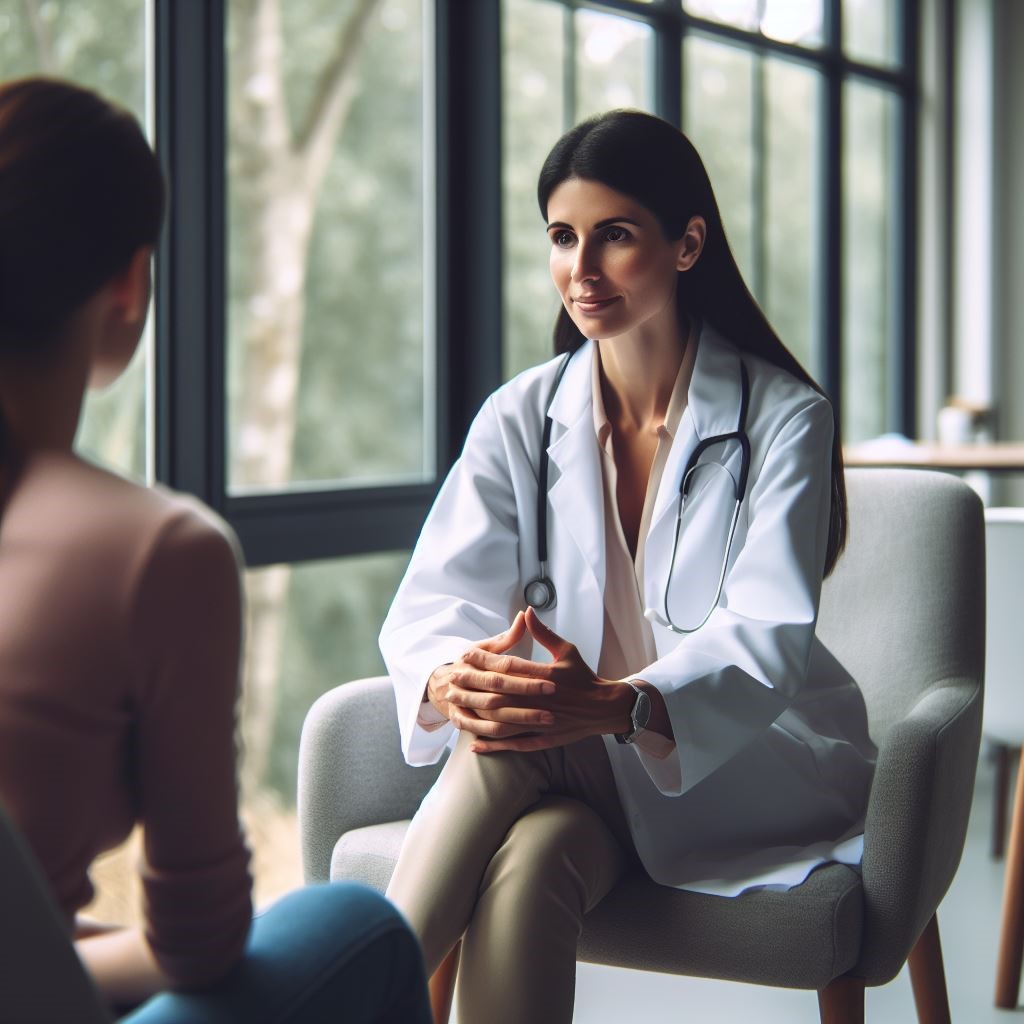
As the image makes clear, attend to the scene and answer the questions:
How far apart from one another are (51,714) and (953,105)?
499cm

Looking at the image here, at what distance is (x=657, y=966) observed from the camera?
1425mm

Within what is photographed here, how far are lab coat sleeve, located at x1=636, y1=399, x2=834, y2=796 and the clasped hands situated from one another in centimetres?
7

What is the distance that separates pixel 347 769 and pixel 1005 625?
129 cm

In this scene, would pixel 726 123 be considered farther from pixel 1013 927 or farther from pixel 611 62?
pixel 1013 927

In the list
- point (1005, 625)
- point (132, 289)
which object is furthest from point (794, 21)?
point (132, 289)

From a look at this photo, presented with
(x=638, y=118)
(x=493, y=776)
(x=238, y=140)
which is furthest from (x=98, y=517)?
(x=238, y=140)

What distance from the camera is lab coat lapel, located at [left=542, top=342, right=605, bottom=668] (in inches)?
62.6

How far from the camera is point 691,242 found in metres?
1.64

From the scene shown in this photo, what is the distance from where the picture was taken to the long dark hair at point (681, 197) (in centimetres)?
157

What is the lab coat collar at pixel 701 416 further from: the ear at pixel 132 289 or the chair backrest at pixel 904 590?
the ear at pixel 132 289

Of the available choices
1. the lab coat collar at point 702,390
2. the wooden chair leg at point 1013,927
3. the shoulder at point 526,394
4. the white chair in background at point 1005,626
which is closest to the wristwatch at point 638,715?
the lab coat collar at point 702,390


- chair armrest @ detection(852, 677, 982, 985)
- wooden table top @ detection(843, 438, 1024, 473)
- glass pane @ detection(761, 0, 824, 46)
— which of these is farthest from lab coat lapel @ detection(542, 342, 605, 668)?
glass pane @ detection(761, 0, 824, 46)

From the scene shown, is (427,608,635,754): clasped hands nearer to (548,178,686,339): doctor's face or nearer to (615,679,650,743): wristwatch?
(615,679,650,743): wristwatch

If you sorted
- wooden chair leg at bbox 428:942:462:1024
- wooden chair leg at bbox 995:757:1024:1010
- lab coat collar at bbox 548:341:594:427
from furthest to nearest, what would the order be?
1. wooden chair leg at bbox 995:757:1024:1010
2. lab coat collar at bbox 548:341:594:427
3. wooden chair leg at bbox 428:942:462:1024
